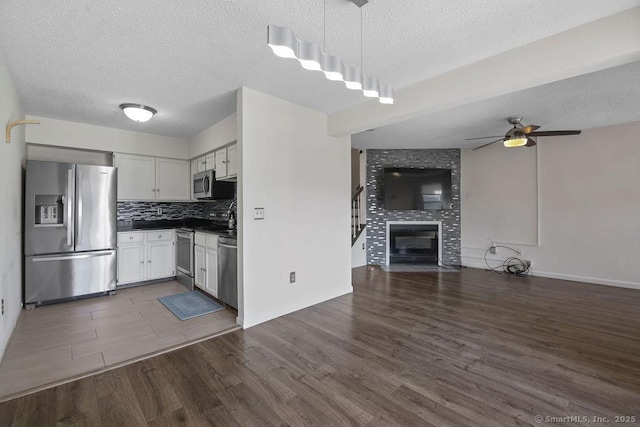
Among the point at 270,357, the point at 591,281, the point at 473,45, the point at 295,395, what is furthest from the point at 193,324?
the point at 591,281

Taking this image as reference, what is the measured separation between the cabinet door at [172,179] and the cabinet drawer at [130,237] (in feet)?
2.27

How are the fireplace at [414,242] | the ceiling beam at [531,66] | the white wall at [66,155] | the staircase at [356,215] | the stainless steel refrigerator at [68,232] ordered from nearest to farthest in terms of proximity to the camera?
the ceiling beam at [531,66] → the stainless steel refrigerator at [68,232] → the white wall at [66,155] → the staircase at [356,215] → the fireplace at [414,242]

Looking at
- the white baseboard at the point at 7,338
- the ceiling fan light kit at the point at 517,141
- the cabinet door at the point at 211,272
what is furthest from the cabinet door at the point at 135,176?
the ceiling fan light kit at the point at 517,141

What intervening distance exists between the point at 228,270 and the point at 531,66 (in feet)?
11.2

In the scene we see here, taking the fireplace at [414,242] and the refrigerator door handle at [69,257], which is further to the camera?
the fireplace at [414,242]

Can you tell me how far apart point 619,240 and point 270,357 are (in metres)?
5.56

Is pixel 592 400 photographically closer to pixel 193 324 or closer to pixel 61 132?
pixel 193 324

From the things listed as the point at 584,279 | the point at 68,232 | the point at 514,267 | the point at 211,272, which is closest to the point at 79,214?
the point at 68,232

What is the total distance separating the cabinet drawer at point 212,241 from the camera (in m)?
3.46

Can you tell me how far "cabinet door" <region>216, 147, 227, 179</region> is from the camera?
3758mm

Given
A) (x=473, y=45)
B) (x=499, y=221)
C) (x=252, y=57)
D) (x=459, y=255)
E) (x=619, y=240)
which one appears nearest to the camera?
(x=473, y=45)

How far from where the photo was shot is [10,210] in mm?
2645

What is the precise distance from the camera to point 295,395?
1814 millimetres

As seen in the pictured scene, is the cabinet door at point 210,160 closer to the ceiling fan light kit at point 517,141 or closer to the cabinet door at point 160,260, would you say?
the cabinet door at point 160,260
